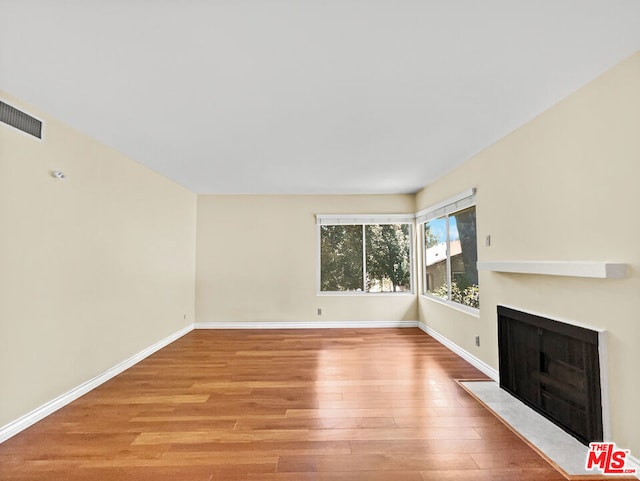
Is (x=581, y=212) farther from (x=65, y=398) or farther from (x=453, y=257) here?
(x=65, y=398)

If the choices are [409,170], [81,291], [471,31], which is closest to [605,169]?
[471,31]

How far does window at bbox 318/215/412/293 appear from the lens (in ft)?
19.9

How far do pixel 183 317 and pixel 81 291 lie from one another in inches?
101

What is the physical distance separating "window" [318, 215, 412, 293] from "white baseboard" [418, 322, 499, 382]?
112 cm

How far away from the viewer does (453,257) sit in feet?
15.1

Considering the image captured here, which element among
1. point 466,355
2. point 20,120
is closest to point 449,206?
point 466,355

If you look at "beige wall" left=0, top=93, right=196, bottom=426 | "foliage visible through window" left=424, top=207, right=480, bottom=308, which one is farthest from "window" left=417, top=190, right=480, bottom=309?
"beige wall" left=0, top=93, right=196, bottom=426

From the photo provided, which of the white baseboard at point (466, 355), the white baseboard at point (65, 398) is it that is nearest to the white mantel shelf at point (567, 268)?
the white baseboard at point (466, 355)

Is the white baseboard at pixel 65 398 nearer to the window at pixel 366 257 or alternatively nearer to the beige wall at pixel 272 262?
the beige wall at pixel 272 262

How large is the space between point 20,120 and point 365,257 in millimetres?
4981

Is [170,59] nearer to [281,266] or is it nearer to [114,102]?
[114,102]

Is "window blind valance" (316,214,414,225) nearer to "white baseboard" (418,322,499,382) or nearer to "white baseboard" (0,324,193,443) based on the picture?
"white baseboard" (418,322,499,382)

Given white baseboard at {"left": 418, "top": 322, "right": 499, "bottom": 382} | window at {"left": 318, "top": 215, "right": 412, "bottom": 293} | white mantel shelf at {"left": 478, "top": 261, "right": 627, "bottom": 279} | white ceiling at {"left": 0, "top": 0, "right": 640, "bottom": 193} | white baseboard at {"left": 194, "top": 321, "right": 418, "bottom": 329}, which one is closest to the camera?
white ceiling at {"left": 0, "top": 0, "right": 640, "bottom": 193}

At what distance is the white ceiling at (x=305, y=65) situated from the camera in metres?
1.58
